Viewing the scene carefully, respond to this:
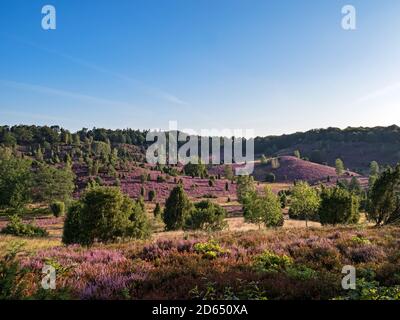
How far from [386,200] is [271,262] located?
25810mm

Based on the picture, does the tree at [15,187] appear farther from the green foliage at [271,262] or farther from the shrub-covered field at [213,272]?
the green foliage at [271,262]

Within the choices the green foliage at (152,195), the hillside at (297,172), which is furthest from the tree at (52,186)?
the hillside at (297,172)

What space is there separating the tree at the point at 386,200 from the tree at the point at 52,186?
2633 inches

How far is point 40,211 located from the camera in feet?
244

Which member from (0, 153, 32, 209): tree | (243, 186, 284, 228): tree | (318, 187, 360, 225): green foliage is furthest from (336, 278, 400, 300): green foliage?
(0, 153, 32, 209): tree

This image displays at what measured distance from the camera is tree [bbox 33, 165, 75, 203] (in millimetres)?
78931

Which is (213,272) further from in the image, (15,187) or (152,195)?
(152,195)

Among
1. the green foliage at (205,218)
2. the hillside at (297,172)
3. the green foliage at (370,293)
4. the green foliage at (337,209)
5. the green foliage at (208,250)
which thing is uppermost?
the hillside at (297,172)

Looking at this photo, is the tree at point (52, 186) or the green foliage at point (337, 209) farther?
the tree at point (52, 186)

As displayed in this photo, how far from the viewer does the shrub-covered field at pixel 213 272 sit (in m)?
6.74

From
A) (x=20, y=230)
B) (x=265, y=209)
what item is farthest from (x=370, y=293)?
(x=20, y=230)
